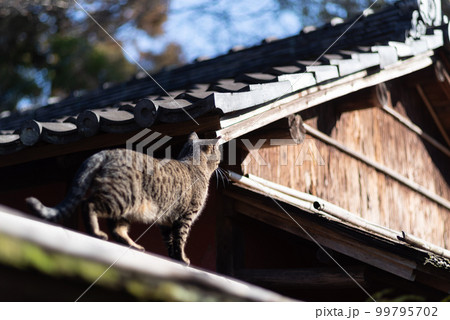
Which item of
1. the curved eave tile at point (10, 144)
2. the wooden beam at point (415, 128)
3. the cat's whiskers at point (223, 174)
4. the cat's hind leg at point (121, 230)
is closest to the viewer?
the cat's hind leg at point (121, 230)

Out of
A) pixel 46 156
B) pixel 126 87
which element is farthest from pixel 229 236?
pixel 126 87

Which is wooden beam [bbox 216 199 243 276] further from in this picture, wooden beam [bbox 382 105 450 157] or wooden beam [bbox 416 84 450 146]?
wooden beam [bbox 416 84 450 146]

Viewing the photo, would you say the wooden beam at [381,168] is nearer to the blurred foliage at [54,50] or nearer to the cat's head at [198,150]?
the cat's head at [198,150]

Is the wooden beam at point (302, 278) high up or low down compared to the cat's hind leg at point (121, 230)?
up

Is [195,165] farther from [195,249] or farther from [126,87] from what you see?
[126,87]

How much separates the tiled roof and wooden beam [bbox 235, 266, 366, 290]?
1.48 metres

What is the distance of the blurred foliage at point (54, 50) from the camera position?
→ 68.5ft

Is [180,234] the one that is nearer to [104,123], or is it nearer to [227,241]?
[104,123]

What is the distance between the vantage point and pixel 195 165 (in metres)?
4.25

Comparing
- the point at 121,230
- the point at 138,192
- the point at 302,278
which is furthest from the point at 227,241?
the point at 138,192

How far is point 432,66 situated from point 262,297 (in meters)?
6.78

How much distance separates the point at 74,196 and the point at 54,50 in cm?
1960

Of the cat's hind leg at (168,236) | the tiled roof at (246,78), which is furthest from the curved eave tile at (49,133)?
the cat's hind leg at (168,236)

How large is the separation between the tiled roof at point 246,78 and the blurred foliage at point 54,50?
41.7ft
